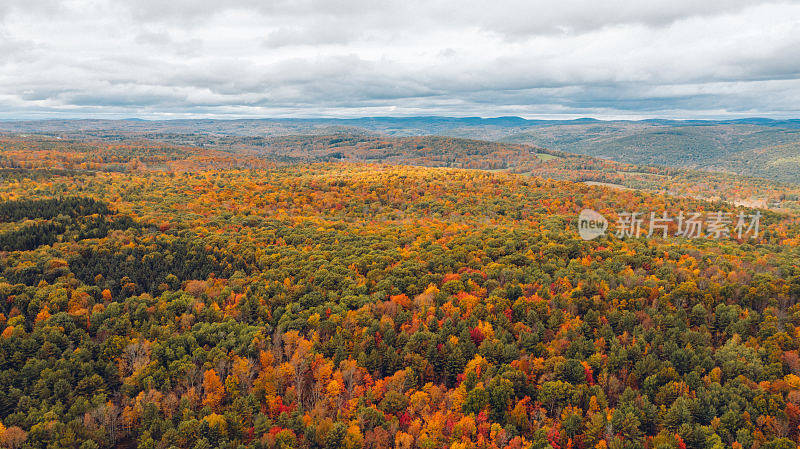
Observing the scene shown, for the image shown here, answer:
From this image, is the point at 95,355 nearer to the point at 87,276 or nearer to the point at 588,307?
the point at 87,276

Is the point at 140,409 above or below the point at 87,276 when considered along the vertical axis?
below

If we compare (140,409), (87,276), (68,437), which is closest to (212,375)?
(140,409)

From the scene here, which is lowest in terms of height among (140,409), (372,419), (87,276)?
(372,419)

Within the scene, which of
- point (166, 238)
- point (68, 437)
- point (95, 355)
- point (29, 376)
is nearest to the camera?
point (68, 437)

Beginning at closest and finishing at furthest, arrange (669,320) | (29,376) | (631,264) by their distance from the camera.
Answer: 1. (29,376)
2. (669,320)
3. (631,264)

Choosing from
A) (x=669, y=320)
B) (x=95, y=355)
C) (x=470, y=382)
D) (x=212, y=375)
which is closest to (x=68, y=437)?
(x=212, y=375)

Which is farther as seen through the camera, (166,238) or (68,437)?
(166,238)
